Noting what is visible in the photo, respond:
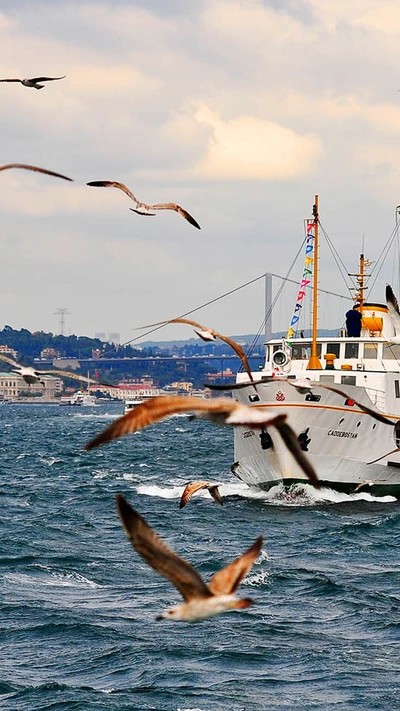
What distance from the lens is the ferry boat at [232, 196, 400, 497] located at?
45125 mm

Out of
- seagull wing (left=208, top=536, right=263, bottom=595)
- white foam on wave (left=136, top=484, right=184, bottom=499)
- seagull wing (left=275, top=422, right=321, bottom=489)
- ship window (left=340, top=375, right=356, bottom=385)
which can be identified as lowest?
white foam on wave (left=136, top=484, right=184, bottom=499)

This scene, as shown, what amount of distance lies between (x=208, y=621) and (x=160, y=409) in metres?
17.5

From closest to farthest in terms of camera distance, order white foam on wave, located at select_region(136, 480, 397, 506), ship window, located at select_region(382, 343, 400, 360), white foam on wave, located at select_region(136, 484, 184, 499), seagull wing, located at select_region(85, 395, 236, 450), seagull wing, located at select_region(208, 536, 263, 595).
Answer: seagull wing, located at select_region(208, 536, 263, 595)
seagull wing, located at select_region(85, 395, 236, 450)
white foam on wave, located at select_region(136, 480, 397, 506)
ship window, located at select_region(382, 343, 400, 360)
white foam on wave, located at select_region(136, 484, 184, 499)

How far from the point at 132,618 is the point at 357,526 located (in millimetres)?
15555

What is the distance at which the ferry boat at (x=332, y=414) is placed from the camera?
4512 centimetres

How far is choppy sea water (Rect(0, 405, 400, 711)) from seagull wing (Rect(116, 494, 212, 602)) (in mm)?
12347

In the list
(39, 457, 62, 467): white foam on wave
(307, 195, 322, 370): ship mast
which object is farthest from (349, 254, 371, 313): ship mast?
(39, 457, 62, 467): white foam on wave

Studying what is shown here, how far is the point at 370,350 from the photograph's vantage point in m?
47.5

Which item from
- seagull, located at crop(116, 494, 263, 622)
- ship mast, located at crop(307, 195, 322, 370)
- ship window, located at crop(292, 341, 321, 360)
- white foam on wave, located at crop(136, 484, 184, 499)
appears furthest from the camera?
white foam on wave, located at crop(136, 484, 184, 499)

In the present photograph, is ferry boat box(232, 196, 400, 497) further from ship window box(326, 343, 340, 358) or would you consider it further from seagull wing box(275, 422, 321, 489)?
seagull wing box(275, 422, 321, 489)

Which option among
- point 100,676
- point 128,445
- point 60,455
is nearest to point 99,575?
point 100,676

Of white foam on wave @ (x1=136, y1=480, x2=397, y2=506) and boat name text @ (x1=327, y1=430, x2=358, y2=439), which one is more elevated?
boat name text @ (x1=327, y1=430, x2=358, y2=439)

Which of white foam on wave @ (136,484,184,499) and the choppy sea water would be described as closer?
the choppy sea water

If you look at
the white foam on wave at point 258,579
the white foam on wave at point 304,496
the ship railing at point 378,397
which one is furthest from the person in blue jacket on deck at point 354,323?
the white foam on wave at point 258,579
